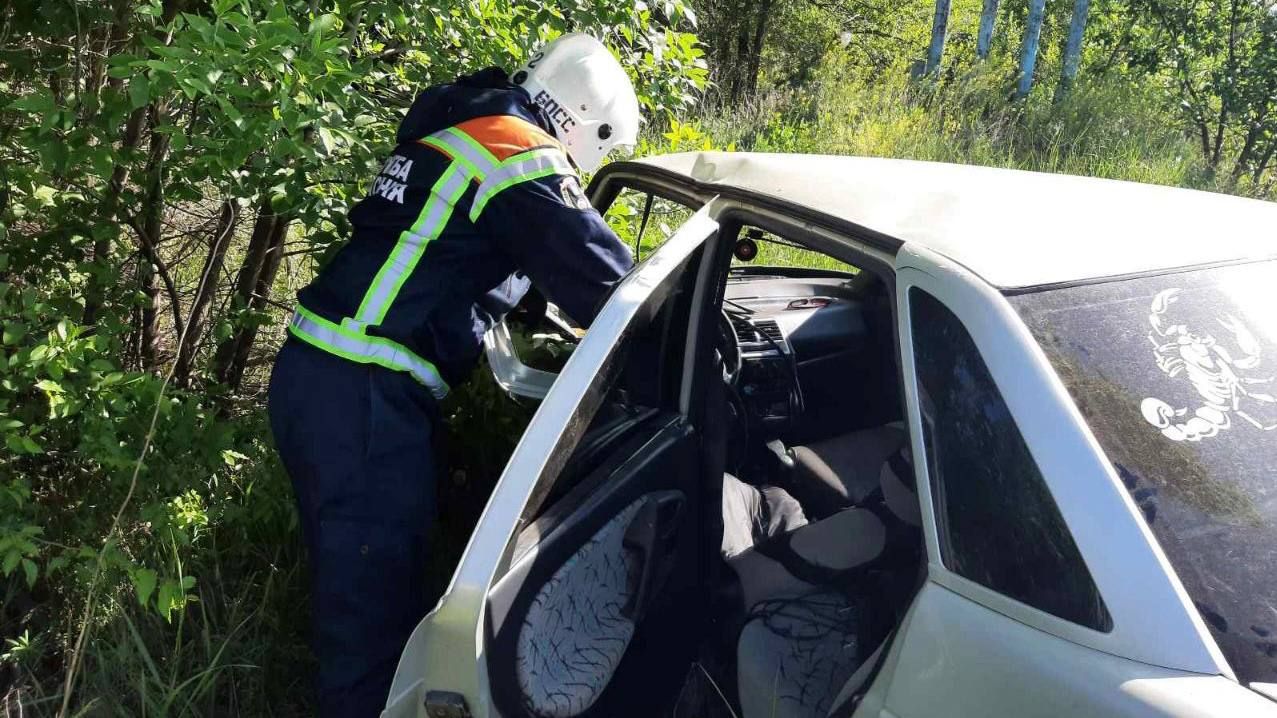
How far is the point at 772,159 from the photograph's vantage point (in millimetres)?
2344

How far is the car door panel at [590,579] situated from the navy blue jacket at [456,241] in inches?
15.9

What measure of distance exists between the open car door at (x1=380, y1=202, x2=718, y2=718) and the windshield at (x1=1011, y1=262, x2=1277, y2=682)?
0.72m

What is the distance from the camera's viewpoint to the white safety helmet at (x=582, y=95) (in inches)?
93.5

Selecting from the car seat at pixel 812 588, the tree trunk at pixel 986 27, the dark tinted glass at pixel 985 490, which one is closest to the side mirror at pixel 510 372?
the car seat at pixel 812 588

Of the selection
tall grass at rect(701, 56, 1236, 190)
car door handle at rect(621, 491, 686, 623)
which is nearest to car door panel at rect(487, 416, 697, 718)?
car door handle at rect(621, 491, 686, 623)

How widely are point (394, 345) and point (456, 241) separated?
11.3 inches

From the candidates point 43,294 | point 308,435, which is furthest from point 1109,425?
point 43,294

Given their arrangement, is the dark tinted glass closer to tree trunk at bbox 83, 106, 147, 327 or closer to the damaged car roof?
the damaged car roof

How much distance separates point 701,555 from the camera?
87.3 inches

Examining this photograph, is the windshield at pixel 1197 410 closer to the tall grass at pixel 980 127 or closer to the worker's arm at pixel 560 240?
the worker's arm at pixel 560 240

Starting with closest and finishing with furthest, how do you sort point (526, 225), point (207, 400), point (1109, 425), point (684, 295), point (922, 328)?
point (1109, 425), point (922, 328), point (526, 225), point (684, 295), point (207, 400)

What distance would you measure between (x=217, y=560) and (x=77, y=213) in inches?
45.9

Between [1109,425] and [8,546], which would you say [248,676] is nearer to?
[8,546]

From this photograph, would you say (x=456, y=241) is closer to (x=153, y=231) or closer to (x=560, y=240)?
(x=560, y=240)
